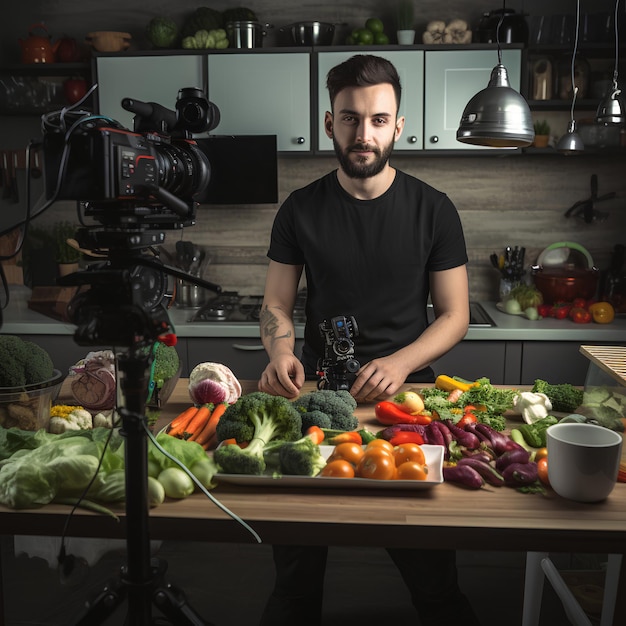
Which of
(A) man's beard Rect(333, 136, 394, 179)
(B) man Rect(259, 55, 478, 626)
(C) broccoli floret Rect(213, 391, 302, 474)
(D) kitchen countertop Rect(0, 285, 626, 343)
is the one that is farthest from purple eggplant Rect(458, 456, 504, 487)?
(D) kitchen countertop Rect(0, 285, 626, 343)

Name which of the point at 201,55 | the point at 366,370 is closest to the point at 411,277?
the point at 366,370

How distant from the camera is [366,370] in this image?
195 centimetres

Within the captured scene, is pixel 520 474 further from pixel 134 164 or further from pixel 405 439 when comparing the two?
pixel 134 164

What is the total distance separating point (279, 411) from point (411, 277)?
3.33ft

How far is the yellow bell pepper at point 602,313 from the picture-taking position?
11.6 feet

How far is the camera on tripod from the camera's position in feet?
6.22

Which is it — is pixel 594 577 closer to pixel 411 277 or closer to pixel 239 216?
pixel 411 277

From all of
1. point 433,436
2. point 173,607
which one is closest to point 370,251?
point 433,436

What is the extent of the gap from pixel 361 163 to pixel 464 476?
122 cm

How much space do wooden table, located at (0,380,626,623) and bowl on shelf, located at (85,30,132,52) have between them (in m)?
Result: 2.94

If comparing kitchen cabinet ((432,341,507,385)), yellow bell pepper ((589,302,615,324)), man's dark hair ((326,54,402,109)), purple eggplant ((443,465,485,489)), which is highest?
man's dark hair ((326,54,402,109))

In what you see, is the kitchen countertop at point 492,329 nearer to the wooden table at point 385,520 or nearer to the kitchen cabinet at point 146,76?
the kitchen cabinet at point 146,76

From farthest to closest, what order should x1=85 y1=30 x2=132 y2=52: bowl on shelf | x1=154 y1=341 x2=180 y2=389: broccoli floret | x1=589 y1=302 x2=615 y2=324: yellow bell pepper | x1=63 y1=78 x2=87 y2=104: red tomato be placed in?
x1=63 y1=78 x2=87 y2=104: red tomato < x1=85 y1=30 x2=132 y2=52: bowl on shelf < x1=589 y1=302 x2=615 y2=324: yellow bell pepper < x1=154 y1=341 x2=180 y2=389: broccoli floret

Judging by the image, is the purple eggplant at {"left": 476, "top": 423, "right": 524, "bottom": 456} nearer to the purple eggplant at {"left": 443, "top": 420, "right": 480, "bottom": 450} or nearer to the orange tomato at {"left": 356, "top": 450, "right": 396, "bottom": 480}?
the purple eggplant at {"left": 443, "top": 420, "right": 480, "bottom": 450}
